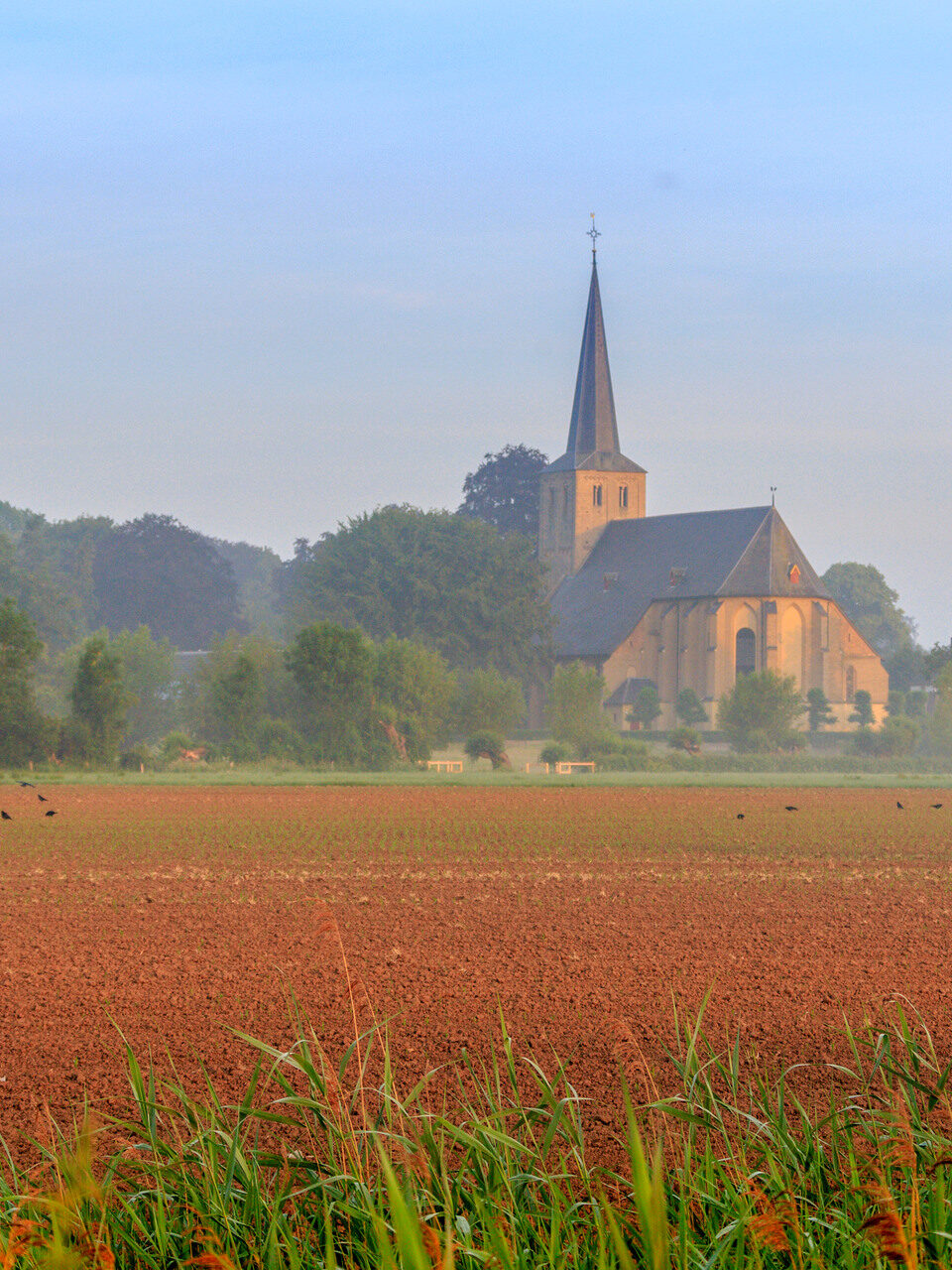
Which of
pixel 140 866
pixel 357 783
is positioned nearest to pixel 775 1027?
pixel 140 866

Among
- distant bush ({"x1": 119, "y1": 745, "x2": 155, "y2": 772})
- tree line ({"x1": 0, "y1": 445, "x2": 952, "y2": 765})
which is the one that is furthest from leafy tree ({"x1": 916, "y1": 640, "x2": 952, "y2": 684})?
distant bush ({"x1": 119, "y1": 745, "x2": 155, "y2": 772})

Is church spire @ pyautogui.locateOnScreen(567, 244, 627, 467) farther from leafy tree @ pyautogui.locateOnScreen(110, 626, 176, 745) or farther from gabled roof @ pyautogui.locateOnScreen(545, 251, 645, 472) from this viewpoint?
leafy tree @ pyautogui.locateOnScreen(110, 626, 176, 745)

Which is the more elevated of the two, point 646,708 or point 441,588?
point 441,588

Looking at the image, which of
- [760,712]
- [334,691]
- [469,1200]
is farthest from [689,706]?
[469,1200]

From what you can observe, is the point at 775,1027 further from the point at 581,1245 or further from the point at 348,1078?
the point at 581,1245

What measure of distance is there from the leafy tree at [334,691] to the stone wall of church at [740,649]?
129ft

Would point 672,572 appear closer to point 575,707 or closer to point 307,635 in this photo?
point 575,707

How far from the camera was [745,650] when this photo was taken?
317ft

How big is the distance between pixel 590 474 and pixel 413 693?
48.5 metres

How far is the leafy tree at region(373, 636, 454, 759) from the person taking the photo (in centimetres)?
6056

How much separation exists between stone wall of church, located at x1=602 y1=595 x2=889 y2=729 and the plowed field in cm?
6462

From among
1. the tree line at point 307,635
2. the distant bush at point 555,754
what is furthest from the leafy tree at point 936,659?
the distant bush at point 555,754

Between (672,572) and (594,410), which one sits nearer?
(672,572)

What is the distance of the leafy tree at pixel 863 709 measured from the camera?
8888 centimetres
